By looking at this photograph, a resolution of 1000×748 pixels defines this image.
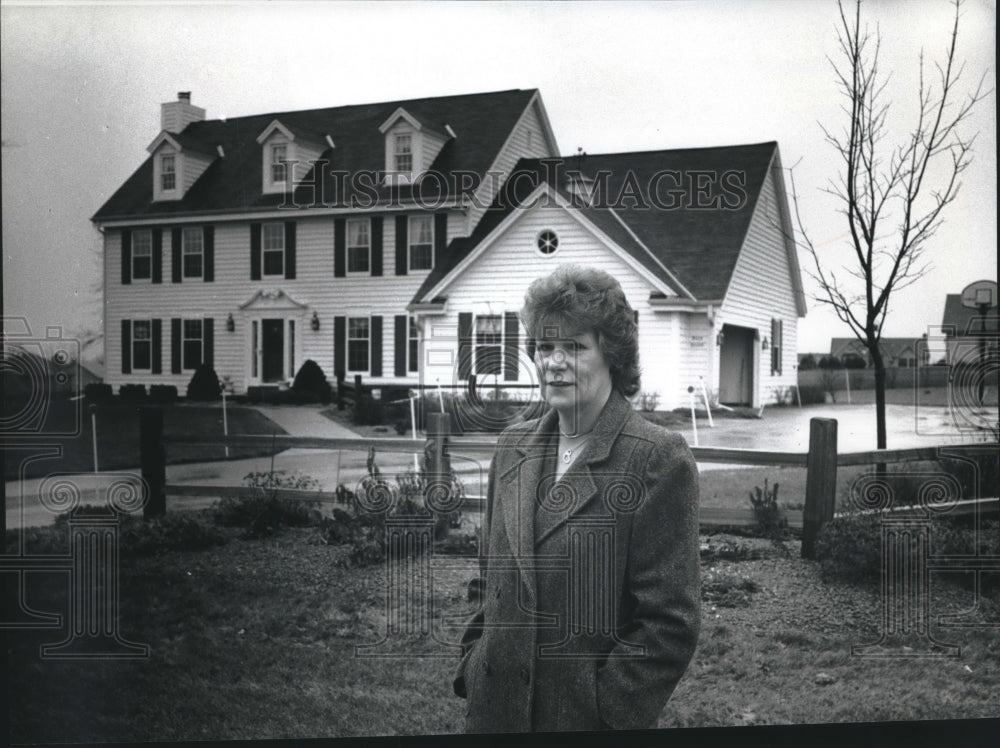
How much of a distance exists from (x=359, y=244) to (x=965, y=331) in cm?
255

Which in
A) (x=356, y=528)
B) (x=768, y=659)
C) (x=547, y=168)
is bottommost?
(x=768, y=659)

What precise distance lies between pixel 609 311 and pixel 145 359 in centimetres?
196

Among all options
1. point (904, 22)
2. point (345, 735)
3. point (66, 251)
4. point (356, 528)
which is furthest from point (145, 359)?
point (904, 22)

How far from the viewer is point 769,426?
4.04 meters

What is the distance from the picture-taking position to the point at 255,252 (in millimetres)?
3986

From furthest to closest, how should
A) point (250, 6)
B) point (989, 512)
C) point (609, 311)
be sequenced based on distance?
point (989, 512) < point (250, 6) < point (609, 311)

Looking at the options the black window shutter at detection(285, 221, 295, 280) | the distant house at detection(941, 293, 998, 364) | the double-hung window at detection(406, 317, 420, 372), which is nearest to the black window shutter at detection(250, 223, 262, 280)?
the black window shutter at detection(285, 221, 295, 280)

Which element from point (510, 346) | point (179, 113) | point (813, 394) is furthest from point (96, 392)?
point (813, 394)

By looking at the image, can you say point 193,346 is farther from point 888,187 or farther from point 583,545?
point 888,187

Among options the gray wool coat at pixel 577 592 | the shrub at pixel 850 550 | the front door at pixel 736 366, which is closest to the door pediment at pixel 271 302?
the gray wool coat at pixel 577 592

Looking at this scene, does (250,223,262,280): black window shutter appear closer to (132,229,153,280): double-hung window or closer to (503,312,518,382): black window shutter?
(132,229,153,280): double-hung window

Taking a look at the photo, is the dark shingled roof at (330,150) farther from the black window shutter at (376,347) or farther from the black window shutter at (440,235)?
the black window shutter at (376,347)

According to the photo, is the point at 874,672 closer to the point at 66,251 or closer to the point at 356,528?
the point at 356,528

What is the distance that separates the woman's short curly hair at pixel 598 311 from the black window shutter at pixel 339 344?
1167 millimetres
